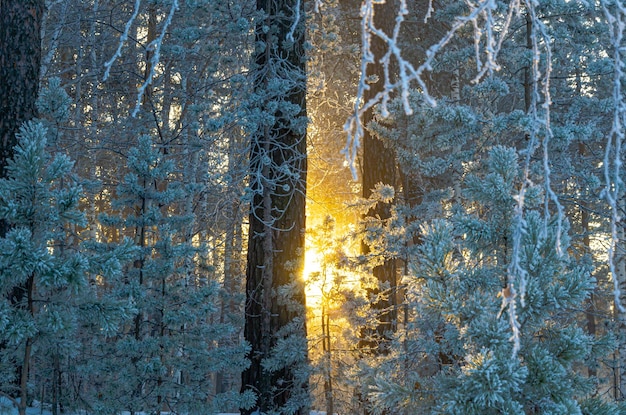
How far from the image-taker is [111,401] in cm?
681

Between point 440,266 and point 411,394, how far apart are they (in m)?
0.85

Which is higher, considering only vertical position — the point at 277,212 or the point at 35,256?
the point at 277,212

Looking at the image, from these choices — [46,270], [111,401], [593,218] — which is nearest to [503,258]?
[46,270]

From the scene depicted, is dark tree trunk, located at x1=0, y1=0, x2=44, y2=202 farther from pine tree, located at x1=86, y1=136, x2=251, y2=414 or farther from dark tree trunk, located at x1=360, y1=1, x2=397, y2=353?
dark tree trunk, located at x1=360, y1=1, x2=397, y2=353

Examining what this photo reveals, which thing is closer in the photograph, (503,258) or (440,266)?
(440,266)

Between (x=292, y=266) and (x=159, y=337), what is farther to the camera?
(x=292, y=266)

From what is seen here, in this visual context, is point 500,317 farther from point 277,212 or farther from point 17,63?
point 17,63

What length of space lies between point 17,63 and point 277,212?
11.6 ft

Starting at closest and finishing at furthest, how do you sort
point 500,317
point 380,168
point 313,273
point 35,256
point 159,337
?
point 500,317, point 35,256, point 159,337, point 313,273, point 380,168

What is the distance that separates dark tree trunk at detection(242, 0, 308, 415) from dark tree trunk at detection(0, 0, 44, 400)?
266 centimetres

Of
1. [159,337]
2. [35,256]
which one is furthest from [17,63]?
[35,256]

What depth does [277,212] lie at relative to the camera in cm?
822

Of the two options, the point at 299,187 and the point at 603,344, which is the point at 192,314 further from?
the point at 603,344

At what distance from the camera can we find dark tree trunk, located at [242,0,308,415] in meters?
7.75
